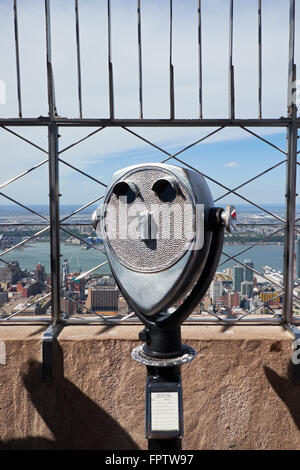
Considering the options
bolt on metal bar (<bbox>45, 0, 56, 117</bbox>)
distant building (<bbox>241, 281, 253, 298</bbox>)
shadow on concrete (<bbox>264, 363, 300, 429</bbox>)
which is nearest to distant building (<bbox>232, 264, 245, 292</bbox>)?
distant building (<bbox>241, 281, 253, 298</bbox>)

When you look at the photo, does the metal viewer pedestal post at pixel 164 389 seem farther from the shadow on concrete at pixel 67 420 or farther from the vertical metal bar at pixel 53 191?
the vertical metal bar at pixel 53 191

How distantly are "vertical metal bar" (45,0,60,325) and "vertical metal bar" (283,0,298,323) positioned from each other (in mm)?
1522

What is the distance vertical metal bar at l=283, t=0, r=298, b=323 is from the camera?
2.41 meters

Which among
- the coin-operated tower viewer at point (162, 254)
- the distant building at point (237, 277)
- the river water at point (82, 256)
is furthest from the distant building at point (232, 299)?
the coin-operated tower viewer at point (162, 254)

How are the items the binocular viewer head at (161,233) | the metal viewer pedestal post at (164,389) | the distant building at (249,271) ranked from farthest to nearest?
the distant building at (249,271) < the metal viewer pedestal post at (164,389) < the binocular viewer head at (161,233)

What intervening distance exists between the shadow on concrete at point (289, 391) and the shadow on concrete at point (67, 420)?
0.97 metres

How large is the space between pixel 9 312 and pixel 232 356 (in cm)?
157

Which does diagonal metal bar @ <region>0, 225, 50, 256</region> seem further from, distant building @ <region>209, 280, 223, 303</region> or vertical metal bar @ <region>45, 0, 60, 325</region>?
distant building @ <region>209, 280, 223, 303</region>

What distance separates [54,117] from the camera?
2.44 meters

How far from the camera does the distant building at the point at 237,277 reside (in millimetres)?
2832

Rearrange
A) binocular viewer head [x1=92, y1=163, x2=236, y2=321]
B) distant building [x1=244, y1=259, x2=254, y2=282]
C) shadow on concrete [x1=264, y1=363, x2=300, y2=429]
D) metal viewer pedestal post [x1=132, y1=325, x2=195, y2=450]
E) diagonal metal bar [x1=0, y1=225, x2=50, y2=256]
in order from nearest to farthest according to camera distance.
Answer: binocular viewer head [x1=92, y1=163, x2=236, y2=321] → metal viewer pedestal post [x1=132, y1=325, x2=195, y2=450] → shadow on concrete [x1=264, y1=363, x2=300, y2=429] → diagonal metal bar [x1=0, y1=225, x2=50, y2=256] → distant building [x1=244, y1=259, x2=254, y2=282]

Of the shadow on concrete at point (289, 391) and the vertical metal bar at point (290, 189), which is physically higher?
the vertical metal bar at point (290, 189)

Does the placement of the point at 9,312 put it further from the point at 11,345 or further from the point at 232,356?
the point at 232,356

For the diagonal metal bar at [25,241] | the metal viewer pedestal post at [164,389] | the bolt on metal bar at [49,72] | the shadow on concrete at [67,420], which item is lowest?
the shadow on concrete at [67,420]
